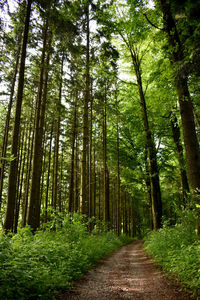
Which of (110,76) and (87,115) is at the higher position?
(110,76)

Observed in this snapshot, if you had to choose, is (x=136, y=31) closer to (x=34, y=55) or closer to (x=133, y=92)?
(x=34, y=55)

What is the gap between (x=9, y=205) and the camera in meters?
7.60

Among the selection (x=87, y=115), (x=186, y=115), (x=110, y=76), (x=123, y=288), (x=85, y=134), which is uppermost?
(x=110, y=76)

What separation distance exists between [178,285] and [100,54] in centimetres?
1389

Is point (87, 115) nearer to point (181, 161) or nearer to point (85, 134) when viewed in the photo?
point (85, 134)

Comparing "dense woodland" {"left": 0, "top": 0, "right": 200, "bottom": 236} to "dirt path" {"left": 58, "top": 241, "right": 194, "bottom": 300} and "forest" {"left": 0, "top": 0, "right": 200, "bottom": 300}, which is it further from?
"dirt path" {"left": 58, "top": 241, "right": 194, "bottom": 300}

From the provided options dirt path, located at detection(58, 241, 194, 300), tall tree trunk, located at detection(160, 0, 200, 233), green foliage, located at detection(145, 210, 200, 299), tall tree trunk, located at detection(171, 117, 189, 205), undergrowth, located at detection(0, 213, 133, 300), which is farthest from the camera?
tall tree trunk, located at detection(171, 117, 189, 205)

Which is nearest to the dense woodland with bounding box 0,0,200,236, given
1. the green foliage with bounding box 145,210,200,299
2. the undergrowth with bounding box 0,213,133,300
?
the green foliage with bounding box 145,210,200,299

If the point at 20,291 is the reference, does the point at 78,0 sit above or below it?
above

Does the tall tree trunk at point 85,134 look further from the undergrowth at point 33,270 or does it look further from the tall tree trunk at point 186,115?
the tall tree trunk at point 186,115

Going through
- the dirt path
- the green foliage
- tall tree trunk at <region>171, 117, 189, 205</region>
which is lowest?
the dirt path

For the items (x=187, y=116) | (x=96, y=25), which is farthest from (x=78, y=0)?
(x=187, y=116)

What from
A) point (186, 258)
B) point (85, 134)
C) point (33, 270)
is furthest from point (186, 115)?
point (85, 134)

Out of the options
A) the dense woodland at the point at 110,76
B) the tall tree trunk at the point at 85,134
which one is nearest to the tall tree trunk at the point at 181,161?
the dense woodland at the point at 110,76
